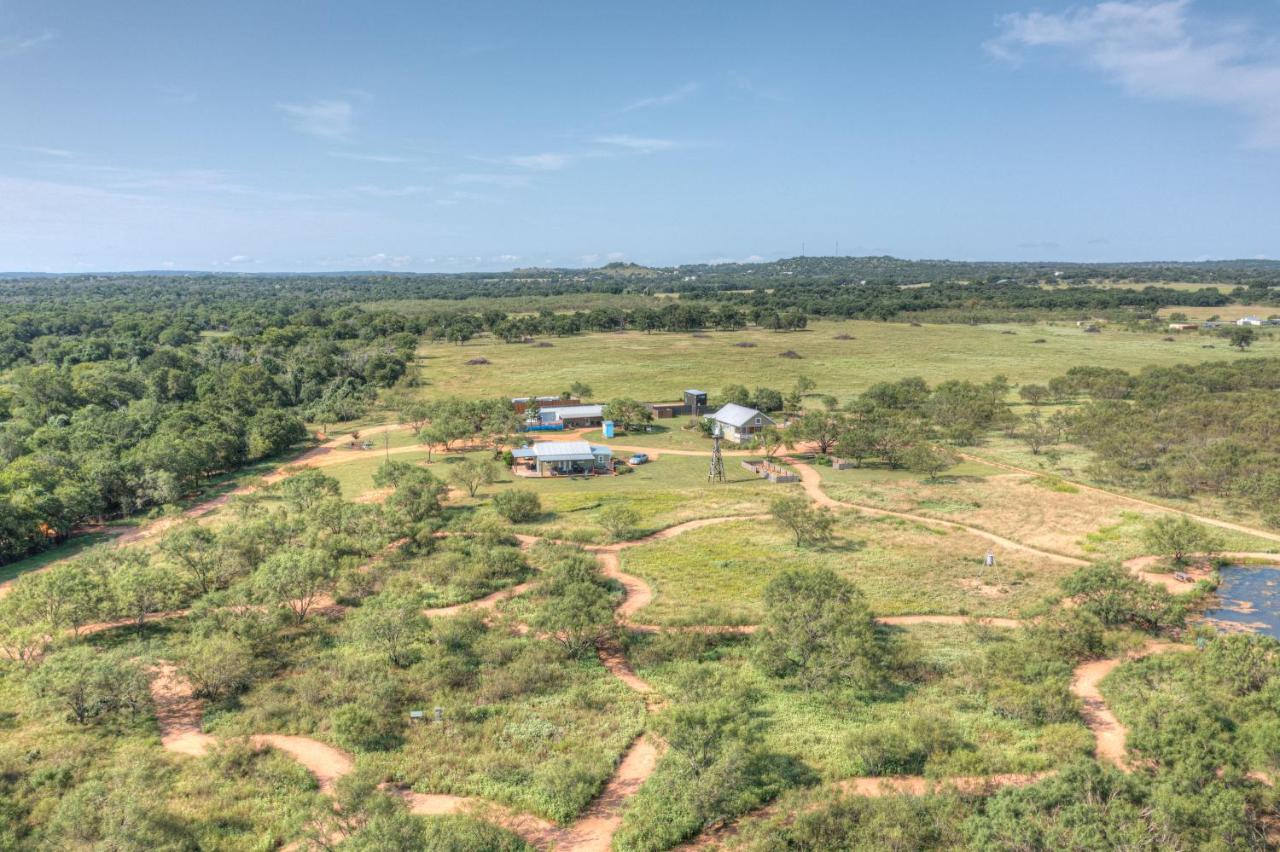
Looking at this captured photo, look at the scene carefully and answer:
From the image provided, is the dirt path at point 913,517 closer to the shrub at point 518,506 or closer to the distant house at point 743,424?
the distant house at point 743,424

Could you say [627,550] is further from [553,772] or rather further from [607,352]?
[607,352]

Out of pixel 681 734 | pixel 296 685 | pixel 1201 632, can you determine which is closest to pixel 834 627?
pixel 681 734

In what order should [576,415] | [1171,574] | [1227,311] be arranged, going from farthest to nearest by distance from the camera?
[1227,311]
[576,415]
[1171,574]

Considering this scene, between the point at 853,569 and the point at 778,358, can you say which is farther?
the point at 778,358

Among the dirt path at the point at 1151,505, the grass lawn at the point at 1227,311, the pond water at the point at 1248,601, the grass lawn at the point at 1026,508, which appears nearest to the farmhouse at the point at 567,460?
the grass lawn at the point at 1026,508

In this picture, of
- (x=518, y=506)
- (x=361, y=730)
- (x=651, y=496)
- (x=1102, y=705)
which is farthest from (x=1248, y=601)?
(x=361, y=730)

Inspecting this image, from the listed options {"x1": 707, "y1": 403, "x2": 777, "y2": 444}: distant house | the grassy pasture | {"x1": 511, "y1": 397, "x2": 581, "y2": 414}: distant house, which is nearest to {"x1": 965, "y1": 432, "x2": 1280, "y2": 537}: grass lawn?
{"x1": 707, "y1": 403, "x2": 777, "y2": 444}: distant house

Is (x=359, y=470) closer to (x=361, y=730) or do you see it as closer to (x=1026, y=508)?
(x=361, y=730)
